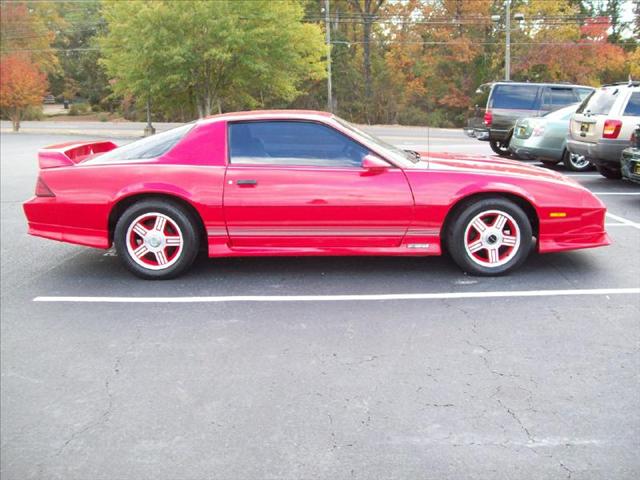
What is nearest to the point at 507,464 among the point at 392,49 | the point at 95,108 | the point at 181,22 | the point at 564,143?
the point at 564,143

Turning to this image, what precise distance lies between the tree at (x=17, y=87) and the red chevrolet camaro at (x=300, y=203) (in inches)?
1476

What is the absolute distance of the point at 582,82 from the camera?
44250 millimetres

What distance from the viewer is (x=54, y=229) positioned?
5.84 metres

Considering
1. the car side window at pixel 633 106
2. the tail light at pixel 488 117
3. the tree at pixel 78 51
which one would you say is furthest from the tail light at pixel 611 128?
the tree at pixel 78 51

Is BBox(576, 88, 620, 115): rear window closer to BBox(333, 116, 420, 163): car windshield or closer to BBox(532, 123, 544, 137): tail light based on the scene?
BBox(532, 123, 544, 137): tail light

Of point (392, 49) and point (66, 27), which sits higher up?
point (66, 27)

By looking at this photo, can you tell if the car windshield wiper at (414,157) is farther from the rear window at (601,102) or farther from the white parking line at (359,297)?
the rear window at (601,102)

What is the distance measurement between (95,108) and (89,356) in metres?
67.7

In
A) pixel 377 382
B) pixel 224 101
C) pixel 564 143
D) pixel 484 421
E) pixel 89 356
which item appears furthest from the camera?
pixel 224 101

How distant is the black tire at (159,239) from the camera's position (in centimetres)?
563

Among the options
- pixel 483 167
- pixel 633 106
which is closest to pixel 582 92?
pixel 633 106

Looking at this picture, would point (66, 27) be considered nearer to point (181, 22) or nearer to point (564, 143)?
point (181, 22)

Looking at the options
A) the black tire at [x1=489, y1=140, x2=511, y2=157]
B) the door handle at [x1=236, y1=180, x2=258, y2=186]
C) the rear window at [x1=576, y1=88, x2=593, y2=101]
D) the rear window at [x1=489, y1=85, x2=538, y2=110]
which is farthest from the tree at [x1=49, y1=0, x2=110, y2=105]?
the door handle at [x1=236, y1=180, x2=258, y2=186]

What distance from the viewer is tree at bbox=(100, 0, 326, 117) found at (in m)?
27.5
